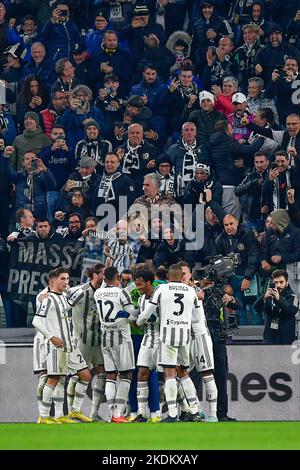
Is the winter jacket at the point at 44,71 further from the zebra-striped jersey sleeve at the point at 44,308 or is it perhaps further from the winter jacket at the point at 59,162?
the zebra-striped jersey sleeve at the point at 44,308

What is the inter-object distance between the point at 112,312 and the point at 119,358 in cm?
59

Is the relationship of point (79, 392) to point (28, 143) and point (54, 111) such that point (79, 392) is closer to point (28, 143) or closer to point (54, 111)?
point (28, 143)

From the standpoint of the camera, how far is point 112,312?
16734mm

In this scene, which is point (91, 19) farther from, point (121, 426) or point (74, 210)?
point (121, 426)

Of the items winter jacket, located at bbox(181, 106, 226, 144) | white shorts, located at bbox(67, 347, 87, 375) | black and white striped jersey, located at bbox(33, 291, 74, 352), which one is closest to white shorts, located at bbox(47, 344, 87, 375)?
white shorts, located at bbox(67, 347, 87, 375)

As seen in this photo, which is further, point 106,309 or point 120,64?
point 120,64

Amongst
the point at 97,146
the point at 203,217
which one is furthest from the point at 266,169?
the point at 97,146

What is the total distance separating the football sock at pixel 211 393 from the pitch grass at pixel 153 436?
0.30 m

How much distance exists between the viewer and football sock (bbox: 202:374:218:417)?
53.7ft

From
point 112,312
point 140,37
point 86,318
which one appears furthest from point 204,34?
point 112,312

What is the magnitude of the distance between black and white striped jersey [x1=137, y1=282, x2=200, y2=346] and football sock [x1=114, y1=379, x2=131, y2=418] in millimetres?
925

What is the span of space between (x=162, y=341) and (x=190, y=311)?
462 millimetres

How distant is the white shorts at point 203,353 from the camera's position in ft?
54.0

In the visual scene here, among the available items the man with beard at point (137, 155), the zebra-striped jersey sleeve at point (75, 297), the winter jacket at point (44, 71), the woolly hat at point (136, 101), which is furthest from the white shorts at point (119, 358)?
the winter jacket at point (44, 71)
